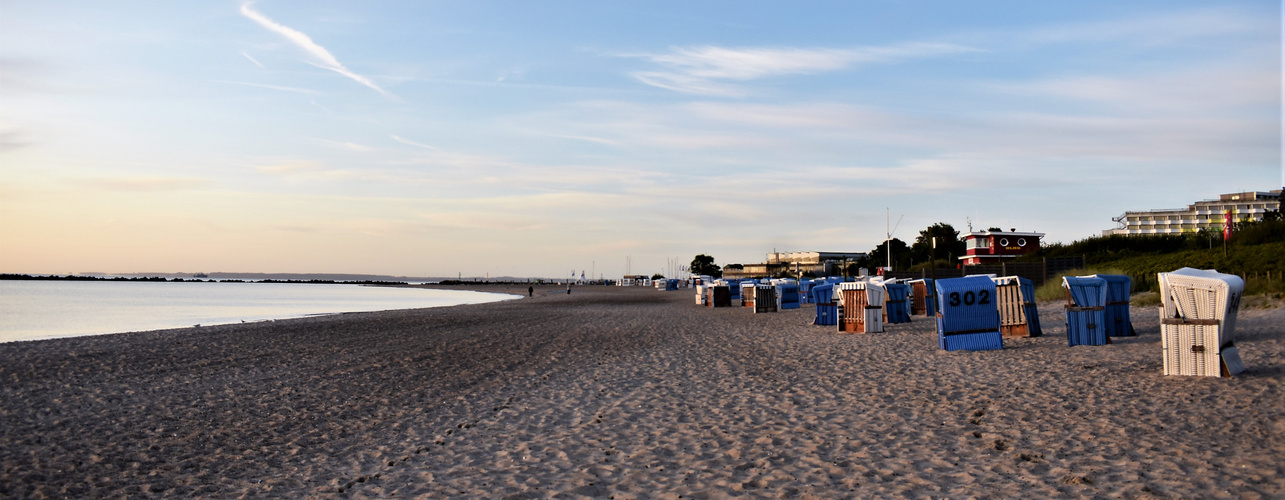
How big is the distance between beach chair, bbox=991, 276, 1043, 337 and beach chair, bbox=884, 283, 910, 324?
18.5 feet

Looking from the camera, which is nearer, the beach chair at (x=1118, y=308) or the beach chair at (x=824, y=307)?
the beach chair at (x=1118, y=308)

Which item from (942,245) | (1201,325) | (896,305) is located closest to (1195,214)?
(942,245)

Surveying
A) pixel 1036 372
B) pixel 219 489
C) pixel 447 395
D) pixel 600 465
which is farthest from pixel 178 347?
pixel 1036 372

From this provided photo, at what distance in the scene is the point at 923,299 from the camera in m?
27.6

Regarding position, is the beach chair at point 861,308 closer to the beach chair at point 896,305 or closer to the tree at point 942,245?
the beach chair at point 896,305

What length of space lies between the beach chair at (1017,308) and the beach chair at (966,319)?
1865 mm

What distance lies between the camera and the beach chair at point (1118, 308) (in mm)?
16312

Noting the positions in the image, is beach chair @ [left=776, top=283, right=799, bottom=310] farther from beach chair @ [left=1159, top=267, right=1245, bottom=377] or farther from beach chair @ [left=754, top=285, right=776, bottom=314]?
beach chair @ [left=1159, top=267, right=1245, bottom=377]

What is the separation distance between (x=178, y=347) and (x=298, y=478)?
14.6 m

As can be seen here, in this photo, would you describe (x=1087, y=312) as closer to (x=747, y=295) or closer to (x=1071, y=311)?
(x=1071, y=311)

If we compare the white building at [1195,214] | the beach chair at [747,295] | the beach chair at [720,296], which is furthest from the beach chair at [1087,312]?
the white building at [1195,214]

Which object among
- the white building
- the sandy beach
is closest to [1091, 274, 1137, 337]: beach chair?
the sandy beach

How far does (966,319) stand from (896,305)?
8328 mm

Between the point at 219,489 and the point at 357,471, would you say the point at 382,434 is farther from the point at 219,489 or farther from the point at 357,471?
the point at 219,489
